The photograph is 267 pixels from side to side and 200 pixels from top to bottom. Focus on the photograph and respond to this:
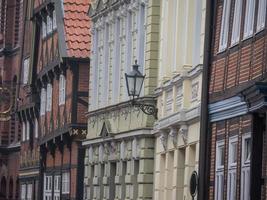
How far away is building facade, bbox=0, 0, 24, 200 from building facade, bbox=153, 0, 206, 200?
82.2 ft

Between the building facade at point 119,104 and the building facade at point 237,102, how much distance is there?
7188mm

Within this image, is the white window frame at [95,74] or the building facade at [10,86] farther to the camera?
the building facade at [10,86]

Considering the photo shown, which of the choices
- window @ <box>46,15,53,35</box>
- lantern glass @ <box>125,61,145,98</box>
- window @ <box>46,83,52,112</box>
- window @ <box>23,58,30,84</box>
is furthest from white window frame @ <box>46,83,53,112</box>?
lantern glass @ <box>125,61,145,98</box>

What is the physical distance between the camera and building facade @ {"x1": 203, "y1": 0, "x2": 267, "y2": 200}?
69.2ft

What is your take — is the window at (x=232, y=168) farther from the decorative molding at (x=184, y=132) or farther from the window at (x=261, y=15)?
the decorative molding at (x=184, y=132)

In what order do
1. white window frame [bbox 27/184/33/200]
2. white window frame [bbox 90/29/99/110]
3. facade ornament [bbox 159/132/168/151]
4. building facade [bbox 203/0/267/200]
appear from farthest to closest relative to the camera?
white window frame [bbox 27/184/33/200], white window frame [bbox 90/29/99/110], facade ornament [bbox 159/132/168/151], building facade [bbox 203/0/267/200]

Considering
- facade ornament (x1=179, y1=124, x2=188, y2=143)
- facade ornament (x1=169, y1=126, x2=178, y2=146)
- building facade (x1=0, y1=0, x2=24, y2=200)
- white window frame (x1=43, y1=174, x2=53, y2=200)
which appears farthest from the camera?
building facade (x1=0, y1=0, x2=24, y2=200)

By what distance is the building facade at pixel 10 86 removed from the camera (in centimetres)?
5703

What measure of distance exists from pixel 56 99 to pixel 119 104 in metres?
10.8

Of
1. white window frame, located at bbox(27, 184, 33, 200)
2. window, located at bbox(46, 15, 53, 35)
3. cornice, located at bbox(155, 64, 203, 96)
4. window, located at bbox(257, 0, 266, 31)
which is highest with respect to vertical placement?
window, located at bbox(46, 15, 53, 35)

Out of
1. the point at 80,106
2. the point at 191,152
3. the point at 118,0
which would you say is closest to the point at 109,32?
the point at 118,0

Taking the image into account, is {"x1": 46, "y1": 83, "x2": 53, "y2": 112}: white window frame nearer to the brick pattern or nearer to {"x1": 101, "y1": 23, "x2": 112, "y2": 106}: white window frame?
{"x1": 101, "y1": 23, "x2": 112, "y2": 106}: white window frame

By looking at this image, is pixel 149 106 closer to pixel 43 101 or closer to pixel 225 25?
pixel 225 25

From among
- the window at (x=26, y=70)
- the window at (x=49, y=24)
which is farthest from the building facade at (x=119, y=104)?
the window at (x=26, y=70)
